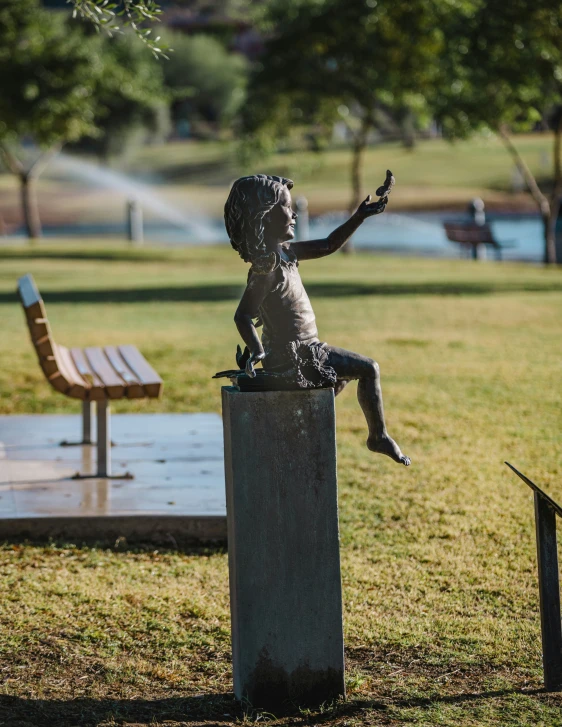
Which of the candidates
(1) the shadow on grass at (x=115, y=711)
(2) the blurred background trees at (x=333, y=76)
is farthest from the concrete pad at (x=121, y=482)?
(2) the blurred background trees at (x=333, y=76)

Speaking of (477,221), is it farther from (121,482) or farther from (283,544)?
(283,544)

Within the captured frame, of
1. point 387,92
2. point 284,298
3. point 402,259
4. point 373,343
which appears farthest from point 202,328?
point 387,92

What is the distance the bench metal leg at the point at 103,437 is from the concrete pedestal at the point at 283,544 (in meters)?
2.61

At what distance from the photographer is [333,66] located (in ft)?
85.3

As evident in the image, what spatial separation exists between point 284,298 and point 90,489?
2.79 m

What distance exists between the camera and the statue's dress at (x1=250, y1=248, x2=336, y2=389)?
3.42 metres

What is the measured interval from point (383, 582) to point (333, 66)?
2265 centimetres

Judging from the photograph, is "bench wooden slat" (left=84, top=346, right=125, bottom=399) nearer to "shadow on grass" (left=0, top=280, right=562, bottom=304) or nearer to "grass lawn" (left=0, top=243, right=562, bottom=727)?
"grass lawn" (left=0, top=243, right=562, bottom=727)

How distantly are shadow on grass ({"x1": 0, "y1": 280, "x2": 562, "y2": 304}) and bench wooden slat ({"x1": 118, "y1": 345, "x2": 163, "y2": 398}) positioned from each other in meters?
8.80

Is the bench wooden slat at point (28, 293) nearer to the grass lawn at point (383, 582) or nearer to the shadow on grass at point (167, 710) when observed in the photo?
the grass lawn at point (383, 582)

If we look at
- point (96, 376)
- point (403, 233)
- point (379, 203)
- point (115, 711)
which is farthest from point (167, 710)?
point (403, 233)

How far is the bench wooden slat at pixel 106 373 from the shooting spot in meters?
5.79

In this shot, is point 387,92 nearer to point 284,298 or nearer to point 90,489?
point 90,489

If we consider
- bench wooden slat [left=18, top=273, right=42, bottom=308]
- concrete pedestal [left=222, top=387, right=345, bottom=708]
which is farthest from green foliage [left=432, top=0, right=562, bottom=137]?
concrete pedestal [left=222, top=387, right=345, bottom=708]
